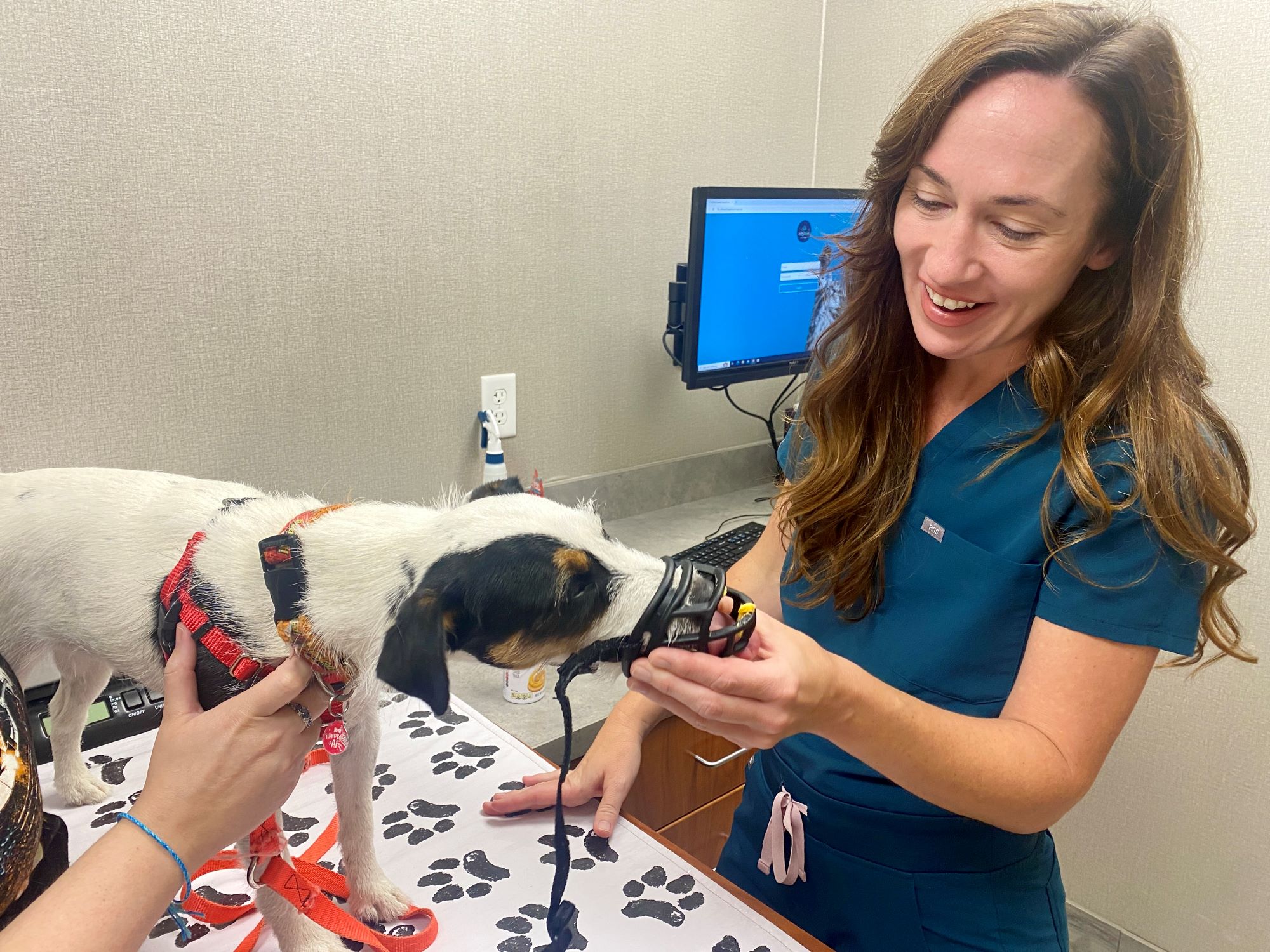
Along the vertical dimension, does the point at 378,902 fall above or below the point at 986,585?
below

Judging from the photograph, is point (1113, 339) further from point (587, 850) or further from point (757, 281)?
point (757, 281)

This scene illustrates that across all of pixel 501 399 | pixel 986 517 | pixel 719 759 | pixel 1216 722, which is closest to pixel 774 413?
pixel 501 399

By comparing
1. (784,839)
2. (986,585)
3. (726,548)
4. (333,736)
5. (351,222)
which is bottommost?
(784,839)

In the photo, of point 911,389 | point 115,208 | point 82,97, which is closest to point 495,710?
point 911,389

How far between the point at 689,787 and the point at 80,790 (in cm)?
89

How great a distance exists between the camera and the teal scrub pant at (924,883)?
0.94m

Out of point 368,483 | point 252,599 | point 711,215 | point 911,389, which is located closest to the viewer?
point 252,599

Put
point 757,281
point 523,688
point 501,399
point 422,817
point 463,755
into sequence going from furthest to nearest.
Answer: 1. point 757,281
2. point 501,399
3. point 523,688
4. point 463,755
5. point 422,817

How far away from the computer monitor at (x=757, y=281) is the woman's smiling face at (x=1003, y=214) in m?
0.69

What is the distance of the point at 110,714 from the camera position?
1.15 m

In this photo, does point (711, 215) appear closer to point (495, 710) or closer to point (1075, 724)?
point (495, 710)

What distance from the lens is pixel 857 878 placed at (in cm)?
99

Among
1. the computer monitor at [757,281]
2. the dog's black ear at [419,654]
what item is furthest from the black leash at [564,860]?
the computer monitor at [757,281]

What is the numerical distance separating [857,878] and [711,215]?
1.25 metres
